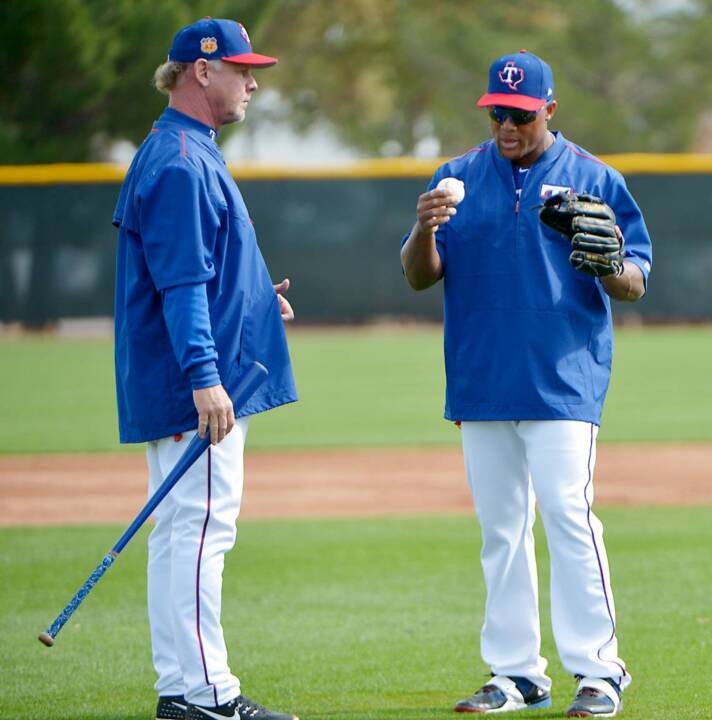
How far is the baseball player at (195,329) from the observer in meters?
3.92

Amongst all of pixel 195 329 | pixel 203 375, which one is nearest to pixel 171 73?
pixel 195 329

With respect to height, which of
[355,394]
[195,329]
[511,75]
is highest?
[511,75]

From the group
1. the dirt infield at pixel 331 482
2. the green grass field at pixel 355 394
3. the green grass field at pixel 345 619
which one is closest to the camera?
the green grass field at pixel 345 619

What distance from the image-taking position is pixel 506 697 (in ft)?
14.6

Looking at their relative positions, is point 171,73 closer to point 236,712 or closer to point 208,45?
point 208,45

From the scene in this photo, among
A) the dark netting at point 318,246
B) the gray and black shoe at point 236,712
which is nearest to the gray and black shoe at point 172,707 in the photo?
the gray and black shoe at point 236,712

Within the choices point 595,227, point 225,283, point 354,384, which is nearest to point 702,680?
point 595,227

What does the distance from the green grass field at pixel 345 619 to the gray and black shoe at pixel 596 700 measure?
11 centimetres

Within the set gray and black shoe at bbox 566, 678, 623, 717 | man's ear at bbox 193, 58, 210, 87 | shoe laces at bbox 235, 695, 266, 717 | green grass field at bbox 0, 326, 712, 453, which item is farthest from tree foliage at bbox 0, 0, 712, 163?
gray and black shoe at bbox 566, 678, 623, 717

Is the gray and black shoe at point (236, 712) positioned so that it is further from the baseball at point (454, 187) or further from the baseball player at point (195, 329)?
the baseball at point (454, 187)

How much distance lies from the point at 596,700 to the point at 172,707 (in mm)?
1279

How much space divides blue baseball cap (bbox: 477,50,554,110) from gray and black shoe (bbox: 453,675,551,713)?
5.97 feet

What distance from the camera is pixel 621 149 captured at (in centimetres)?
3884

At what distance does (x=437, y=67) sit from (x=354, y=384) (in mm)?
26092
